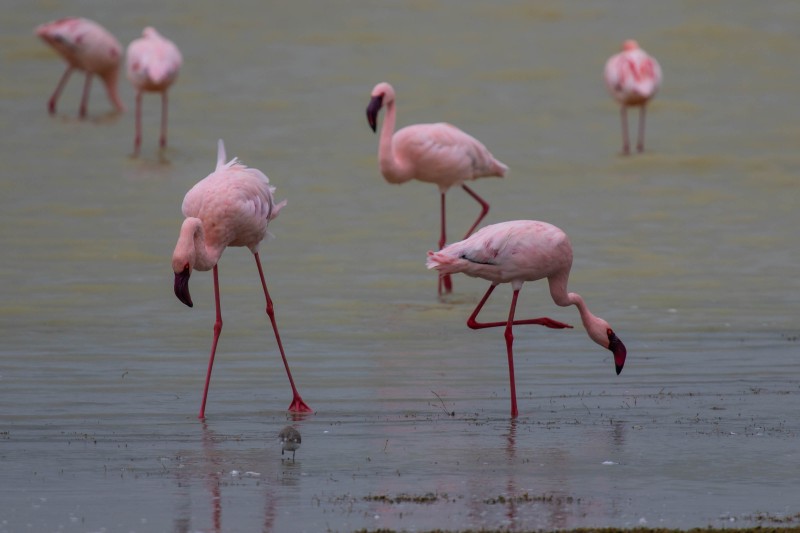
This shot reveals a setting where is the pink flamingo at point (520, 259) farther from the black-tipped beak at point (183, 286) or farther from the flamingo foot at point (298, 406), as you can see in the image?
the black-tipped beak at point (183, 286)

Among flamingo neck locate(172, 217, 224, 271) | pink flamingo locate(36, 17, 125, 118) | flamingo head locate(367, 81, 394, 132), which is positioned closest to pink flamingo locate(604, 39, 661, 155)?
flamingo head locate(367, 81, 394, 132)

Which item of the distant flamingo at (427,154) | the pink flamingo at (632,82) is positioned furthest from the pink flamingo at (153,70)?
the distant flamingo at (427,154)

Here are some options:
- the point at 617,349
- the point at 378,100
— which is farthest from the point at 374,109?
the point at 617,349

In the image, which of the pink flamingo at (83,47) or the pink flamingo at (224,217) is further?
the pink flamingo at (83,47)

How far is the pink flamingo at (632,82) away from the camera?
1788 centimetres

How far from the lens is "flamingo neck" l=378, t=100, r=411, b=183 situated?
12.0 meters

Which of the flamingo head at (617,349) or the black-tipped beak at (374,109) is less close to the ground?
the black-tipped beak at (374,109)

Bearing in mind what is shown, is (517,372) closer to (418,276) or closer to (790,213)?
(418,276)

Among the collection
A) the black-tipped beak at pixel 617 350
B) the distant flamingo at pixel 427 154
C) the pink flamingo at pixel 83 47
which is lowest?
the pink flamingo at pixel 83 47

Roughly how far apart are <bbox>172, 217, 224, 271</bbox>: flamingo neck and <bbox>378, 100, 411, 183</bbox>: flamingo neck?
14.2ft

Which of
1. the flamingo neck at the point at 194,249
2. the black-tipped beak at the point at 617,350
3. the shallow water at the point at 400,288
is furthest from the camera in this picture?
the black-tipped beak at the point at 617,350

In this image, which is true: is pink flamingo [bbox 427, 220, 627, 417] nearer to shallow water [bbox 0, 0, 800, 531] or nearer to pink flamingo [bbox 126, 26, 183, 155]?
shallow water [bbox 0, 0, 800, 531]

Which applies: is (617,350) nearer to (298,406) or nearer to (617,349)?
(617,349)

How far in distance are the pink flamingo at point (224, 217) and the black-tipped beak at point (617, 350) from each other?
5.34ft
